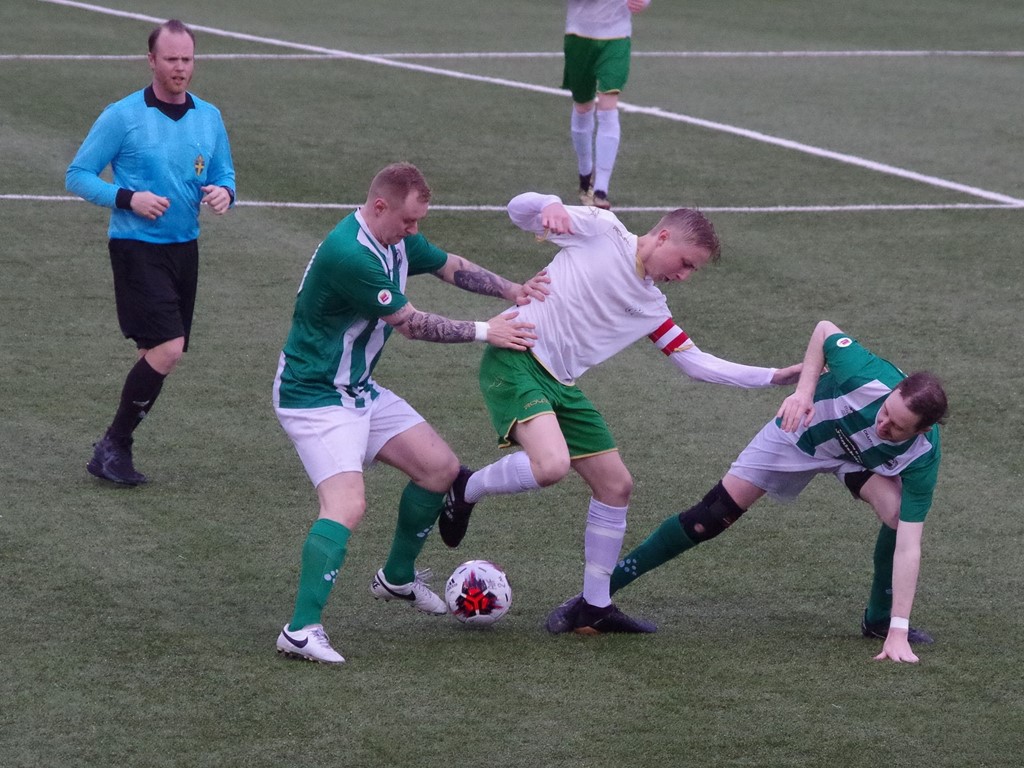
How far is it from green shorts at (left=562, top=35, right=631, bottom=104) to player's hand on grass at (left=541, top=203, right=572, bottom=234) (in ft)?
24.4

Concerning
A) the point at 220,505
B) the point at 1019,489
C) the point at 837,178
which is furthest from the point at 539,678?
the point at 837,178

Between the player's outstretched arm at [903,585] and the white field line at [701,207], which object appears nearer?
the player's outstretched arm at [903,585]

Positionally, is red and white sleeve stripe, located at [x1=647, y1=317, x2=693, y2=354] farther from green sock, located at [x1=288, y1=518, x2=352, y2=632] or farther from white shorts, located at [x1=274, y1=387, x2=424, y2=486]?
green sock, located at [x1=288, y1=518, x2=352, y2=632]

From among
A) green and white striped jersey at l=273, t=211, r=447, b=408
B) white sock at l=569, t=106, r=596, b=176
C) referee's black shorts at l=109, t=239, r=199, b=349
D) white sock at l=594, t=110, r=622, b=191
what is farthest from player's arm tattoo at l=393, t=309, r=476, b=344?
white sock at l=569, t=106, r=596, b=176

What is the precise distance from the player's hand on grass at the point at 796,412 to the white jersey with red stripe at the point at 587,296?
0.75 meters

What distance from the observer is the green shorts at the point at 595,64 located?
13711 mm

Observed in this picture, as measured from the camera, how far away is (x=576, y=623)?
6387mm

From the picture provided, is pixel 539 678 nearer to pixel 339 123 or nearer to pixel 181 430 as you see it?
pixel 181 430

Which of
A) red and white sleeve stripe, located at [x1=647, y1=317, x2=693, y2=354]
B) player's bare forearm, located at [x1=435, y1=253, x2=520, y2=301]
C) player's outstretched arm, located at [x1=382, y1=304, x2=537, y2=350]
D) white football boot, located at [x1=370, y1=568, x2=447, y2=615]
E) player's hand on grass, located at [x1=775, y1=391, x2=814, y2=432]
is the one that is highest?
player's bare forearm, located at [x1=435, y1=253, x2=520, y2=301]

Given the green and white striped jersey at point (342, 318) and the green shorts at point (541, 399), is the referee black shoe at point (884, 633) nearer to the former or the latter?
the green shorts at point (541, 399)

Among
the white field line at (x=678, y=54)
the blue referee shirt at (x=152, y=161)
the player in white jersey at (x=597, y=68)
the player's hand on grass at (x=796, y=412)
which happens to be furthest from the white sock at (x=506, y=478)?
the white field line at (x=678, y=54)

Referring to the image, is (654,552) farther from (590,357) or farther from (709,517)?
(590,357)

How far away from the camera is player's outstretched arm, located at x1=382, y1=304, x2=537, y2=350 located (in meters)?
6.11

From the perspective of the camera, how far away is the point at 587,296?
256 inches
